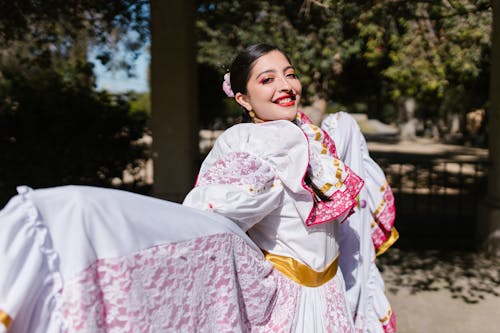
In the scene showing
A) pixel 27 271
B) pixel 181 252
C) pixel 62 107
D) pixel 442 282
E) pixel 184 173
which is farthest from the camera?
pixel 62 107

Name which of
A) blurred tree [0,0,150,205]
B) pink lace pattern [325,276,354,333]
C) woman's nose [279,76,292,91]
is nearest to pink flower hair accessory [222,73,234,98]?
woman's nose [279,76,292,91]

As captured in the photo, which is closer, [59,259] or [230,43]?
[59,259]

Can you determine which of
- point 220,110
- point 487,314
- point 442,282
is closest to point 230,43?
point 220,110

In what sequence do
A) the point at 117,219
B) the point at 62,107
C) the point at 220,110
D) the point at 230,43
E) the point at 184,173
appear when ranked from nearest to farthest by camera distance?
the point at 117,219
the point at 184,173
the point at 62,107
the point at 230,43
the point at 220,110

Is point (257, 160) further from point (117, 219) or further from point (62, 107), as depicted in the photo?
point (62, 107)

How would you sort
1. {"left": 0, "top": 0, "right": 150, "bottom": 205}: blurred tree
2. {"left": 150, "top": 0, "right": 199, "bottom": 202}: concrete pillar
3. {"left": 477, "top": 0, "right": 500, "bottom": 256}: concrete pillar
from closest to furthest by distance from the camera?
{"left": 477, "top": 0, "right": 500, "bottom": 256}: concrete pillar
{"left": 150, "top": 0, "right": 199, "bottom": 202}: concrete pillar
{"left": 0, "top": 0, "right": 150, "bottom": 205}: blurred tree

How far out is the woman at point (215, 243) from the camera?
38.8 inches

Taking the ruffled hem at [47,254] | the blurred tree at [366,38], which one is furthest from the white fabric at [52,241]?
the blurred tree at [366,38]

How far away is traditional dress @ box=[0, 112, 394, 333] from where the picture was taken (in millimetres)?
984

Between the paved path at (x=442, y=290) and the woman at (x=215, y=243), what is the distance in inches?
99.2

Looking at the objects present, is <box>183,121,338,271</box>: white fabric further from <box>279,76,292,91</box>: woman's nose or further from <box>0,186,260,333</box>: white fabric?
<box>0,186,260,333</box>: white fabric

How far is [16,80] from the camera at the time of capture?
22.5 feet

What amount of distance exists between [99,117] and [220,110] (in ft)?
13.1

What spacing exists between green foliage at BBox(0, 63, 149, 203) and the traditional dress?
5.57 metres
